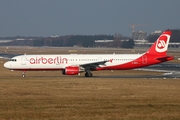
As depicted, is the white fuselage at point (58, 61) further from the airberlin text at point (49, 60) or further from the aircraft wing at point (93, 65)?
the aircraft wing at point (93, 65)

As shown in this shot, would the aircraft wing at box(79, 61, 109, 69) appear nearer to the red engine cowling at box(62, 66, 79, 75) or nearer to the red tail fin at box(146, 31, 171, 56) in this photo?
the red engine cowling at box(62, 66, 79, 75)

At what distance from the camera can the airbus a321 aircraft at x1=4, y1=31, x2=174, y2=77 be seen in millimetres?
50094

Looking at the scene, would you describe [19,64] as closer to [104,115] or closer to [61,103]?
[61,103]

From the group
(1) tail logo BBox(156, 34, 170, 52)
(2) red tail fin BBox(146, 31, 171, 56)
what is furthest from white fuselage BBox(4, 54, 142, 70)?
(1) tail logo BBox(156, 34, 170, 52)

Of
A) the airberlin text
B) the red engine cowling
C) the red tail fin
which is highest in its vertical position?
the red tail fin

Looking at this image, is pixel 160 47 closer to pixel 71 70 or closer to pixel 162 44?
pixel 162 44

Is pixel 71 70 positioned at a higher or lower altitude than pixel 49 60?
lower

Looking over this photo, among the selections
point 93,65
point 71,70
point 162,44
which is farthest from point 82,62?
point 162,44

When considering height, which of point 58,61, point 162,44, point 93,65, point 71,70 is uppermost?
point 162,44

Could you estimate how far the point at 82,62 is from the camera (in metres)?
51.0

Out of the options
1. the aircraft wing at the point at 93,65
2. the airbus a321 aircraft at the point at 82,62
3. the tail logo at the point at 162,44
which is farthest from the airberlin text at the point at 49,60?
the tail logo at the point at 162,44

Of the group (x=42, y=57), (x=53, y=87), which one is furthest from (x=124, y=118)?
(x=42, y=57)

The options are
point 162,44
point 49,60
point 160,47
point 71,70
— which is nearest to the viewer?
point 71,70

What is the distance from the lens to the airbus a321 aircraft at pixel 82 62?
50094mm
